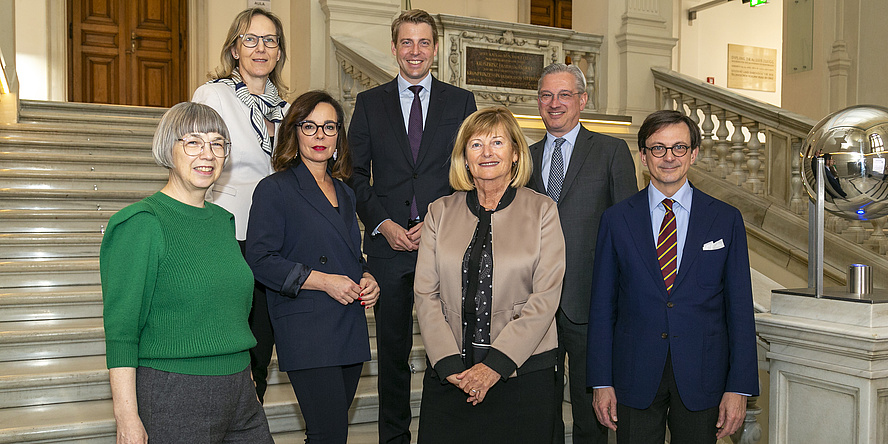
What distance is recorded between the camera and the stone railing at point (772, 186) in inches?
214

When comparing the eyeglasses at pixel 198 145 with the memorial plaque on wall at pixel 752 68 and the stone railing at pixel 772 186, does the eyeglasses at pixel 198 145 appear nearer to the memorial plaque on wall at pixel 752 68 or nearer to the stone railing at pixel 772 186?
the stone railing at pixel 772 186

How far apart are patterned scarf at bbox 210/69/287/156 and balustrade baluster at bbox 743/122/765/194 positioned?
14.9ft

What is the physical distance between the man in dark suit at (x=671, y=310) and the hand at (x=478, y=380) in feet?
1.40

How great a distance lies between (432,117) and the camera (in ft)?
9.40

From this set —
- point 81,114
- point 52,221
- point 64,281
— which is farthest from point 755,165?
→ point 81,114

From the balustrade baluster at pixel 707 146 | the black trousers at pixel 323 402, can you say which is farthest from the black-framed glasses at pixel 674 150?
the balustrade baluster at pixel 707 146

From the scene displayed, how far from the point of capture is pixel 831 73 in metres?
8.98

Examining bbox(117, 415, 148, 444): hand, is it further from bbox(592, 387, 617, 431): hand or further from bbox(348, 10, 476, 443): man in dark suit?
bbox(592, 387, 617, 431): hand

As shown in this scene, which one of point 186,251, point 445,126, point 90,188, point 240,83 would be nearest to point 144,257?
point 186,251

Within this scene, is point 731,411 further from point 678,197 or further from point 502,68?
point 502,68

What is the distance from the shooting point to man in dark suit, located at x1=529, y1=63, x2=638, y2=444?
2.71m

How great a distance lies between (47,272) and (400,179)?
2.46 m

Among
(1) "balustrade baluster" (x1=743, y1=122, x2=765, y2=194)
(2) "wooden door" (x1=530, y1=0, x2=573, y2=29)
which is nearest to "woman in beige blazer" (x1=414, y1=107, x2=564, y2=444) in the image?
(1) "balustrade baluster" (x1=743, y1=122, x2=765, y2=194)

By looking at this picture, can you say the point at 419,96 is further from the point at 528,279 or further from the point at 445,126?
the point at 528,279
